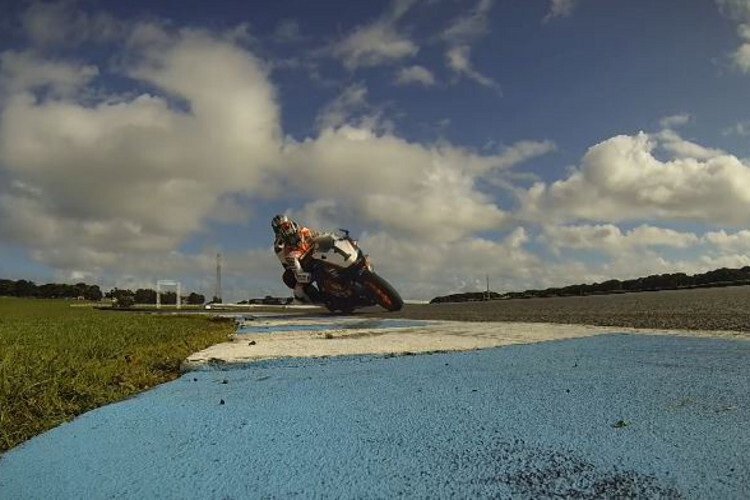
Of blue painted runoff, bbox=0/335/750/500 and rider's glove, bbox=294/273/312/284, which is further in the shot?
rider's glove, bbox=294/273/312/284

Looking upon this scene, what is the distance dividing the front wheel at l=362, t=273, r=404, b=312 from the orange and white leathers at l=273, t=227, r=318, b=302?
10.2 feet

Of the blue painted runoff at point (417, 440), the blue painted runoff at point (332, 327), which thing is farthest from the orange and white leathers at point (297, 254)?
the blue painted runoff at point (417, 440)

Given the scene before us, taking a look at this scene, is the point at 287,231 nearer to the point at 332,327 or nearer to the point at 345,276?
the point at 345,276

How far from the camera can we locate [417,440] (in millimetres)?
3670

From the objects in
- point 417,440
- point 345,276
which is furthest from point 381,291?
point 417,440

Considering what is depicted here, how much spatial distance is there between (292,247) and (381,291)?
506 centimetres

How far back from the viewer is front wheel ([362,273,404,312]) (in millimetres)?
27438

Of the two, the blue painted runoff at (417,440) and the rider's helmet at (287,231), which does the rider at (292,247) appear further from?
the blue painted runoff at (417,440)

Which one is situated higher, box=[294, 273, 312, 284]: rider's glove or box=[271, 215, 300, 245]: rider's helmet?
box=[271, 215, 300, 245]: rider's helmet

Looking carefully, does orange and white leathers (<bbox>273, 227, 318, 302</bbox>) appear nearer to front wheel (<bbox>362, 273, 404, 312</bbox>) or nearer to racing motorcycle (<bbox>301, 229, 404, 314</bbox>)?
racing motorcycle (<bbox>301, 229, 404, 314</bbox>)

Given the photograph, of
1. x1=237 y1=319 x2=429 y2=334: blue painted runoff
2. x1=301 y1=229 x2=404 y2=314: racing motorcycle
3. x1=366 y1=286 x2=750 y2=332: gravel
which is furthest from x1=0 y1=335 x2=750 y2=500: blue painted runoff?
x1=301 y1=229 x2=404 y2=314: racing motorcycle

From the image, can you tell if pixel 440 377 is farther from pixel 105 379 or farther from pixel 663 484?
pixel 105 379

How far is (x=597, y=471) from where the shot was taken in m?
3.07

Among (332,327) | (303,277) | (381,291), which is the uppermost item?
(303,277)
